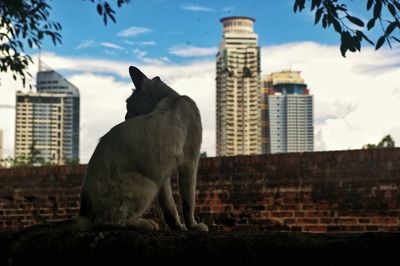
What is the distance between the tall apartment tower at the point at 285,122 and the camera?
82.0 metres

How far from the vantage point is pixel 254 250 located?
83.9 inches

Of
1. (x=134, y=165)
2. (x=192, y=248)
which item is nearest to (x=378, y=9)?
(x=134, y=165)

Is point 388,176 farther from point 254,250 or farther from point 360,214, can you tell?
point 254,250

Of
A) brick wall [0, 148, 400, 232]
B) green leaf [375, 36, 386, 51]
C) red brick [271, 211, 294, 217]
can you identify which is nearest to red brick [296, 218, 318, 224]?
brick wall [0, 148, 400, 232]

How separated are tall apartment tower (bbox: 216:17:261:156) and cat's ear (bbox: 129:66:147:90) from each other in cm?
6008

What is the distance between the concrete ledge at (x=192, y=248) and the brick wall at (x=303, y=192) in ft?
16.8

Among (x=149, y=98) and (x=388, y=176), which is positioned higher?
(x=149, y=98)

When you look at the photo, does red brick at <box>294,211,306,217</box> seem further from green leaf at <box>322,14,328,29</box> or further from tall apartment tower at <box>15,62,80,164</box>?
tall apartment tower at <box>15,62,80,164</box>

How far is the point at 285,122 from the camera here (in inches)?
3292

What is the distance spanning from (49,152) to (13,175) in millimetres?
58496

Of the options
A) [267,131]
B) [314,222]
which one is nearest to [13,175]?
[314,222]

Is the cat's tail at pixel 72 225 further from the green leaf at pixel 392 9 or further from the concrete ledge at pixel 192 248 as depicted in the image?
the green leaf at pixel 392 9

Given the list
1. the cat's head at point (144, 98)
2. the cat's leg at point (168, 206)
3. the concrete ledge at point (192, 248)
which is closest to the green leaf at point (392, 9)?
the cat's head at point (144, 98)

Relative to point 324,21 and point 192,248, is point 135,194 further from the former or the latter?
point 324,21
